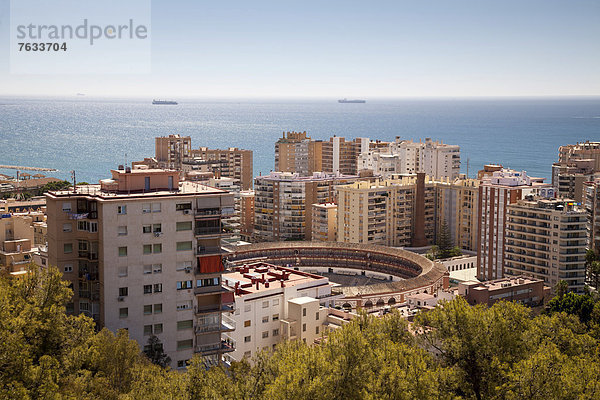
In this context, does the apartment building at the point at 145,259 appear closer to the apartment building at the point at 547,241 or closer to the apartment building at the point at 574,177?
the apartment building at the point at 547,241

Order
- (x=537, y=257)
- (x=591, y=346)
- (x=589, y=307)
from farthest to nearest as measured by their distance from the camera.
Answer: (x=537, y=257)
(x=589, y=307)
(x=591, y=346)

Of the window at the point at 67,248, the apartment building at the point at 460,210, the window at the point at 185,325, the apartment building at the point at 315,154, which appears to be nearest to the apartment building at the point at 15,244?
the window at the point at 67,248

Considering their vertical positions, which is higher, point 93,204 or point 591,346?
point 93,204

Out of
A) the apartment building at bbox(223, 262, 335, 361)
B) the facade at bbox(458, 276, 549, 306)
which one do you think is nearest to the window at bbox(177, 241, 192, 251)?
the apartment building at bbox(223, 262, 335, 361)

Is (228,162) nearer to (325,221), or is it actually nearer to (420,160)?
(420,160)

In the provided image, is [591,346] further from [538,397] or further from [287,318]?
[287,318]

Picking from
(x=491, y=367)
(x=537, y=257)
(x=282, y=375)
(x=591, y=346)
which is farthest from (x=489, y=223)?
(x=282, y=375)

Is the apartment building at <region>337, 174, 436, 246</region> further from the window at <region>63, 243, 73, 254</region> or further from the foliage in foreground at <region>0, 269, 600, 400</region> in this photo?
the foliage in foreground at <region>0, 269, 600, 400</region>
